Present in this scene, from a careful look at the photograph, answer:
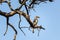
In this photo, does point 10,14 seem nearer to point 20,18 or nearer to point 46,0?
point 20,18

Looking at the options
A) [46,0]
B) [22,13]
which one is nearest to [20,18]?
[22,13]

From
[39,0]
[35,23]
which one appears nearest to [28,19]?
[35,23]

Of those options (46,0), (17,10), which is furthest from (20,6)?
(46,0)

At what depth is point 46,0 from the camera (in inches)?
323

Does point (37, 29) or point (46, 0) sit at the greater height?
point (46, 0)

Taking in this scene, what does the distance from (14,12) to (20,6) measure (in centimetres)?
23

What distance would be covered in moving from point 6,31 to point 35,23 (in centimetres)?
87

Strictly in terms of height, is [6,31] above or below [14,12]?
below

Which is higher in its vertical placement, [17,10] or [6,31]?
[17,10]

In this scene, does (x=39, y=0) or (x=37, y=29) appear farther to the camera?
(x=39, y=0)

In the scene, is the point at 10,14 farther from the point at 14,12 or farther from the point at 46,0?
the point at 46,0

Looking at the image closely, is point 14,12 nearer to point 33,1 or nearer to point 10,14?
point 10,14

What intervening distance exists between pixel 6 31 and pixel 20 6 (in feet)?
2.56

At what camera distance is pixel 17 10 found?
7977mm
